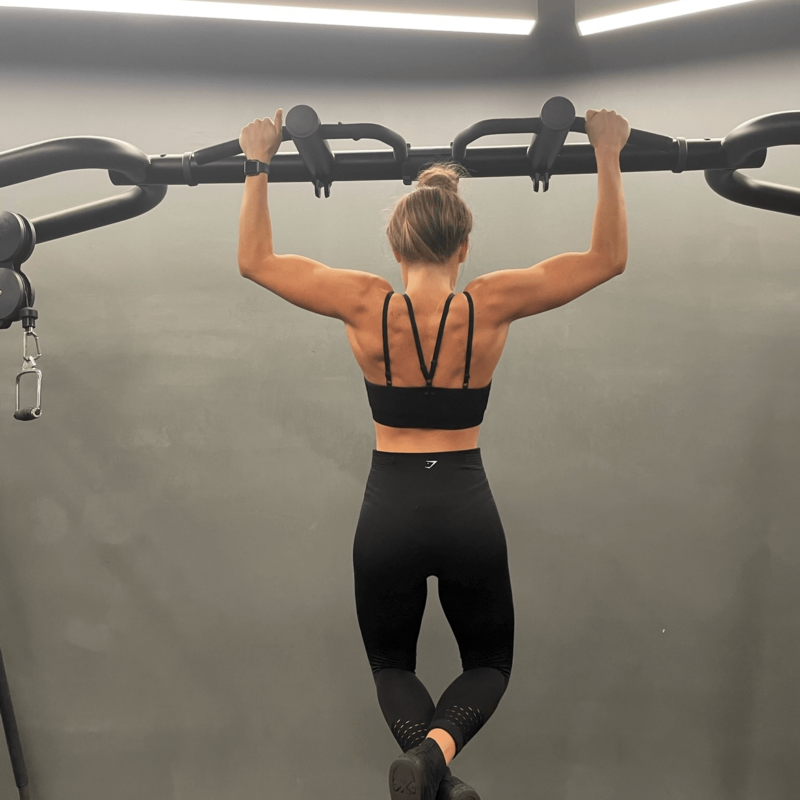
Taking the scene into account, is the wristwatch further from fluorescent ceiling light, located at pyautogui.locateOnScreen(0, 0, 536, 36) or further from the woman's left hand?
fluorescent ceiling light, located at pyautogui.locateOnScreen(0, 0, 536, 36)

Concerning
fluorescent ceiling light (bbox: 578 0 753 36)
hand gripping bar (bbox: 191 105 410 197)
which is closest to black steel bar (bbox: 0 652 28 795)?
hand gripping bar (bbox: 191 105 410 197)

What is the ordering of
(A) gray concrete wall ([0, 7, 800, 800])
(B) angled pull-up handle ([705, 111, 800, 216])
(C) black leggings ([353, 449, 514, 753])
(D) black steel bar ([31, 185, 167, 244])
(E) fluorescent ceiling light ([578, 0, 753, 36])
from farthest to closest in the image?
(A) gray concrete wall ([0, 7, 800, 800]), (E) fluorescent ceiling light ([578, 0, 753, 36]), (D) black steel bar ([31, 185, 167, 244]), (B) angled pull-up handle ([705, 111, 800, 216]), (C) black leggings ([353, 449, 514, 753])

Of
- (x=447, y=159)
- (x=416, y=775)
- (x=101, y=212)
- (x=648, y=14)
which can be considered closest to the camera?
(x=416, y=775)

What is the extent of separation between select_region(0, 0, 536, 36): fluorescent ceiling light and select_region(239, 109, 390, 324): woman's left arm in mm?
1521

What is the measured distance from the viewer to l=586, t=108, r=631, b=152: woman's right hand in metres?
1.73

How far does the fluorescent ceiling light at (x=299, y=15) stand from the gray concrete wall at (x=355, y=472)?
19cm

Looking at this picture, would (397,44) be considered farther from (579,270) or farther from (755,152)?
(579,270)

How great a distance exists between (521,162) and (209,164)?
823mm

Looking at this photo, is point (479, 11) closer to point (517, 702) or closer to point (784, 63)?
point (784, 63)

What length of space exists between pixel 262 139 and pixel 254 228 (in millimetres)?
228

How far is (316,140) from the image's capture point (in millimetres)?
1721

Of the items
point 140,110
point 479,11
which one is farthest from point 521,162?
point 140,110

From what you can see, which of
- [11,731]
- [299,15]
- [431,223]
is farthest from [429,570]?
[299,15]

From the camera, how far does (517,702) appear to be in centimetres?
320
